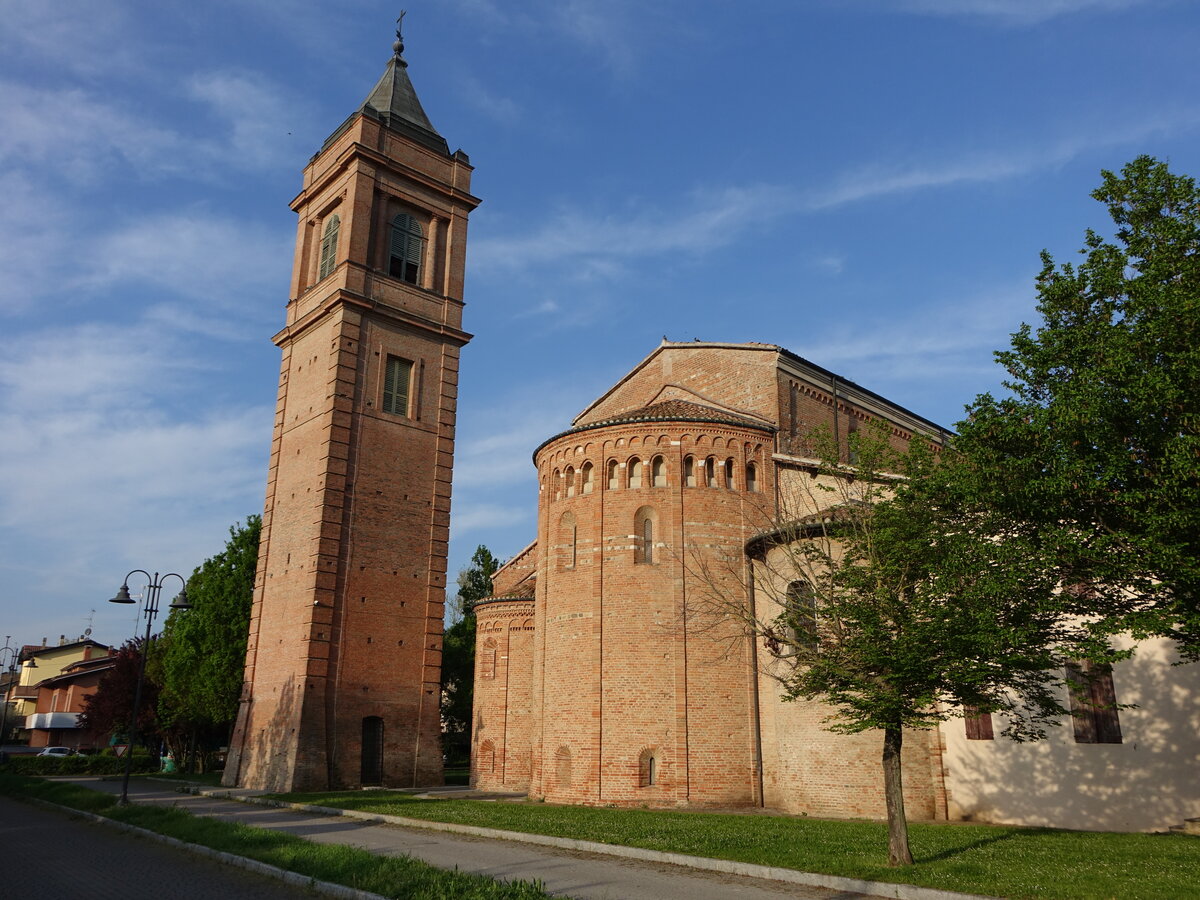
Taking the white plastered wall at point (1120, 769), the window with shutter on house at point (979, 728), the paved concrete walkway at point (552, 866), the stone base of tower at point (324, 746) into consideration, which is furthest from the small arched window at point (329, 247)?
the white plastered wall at point (1120, 769)

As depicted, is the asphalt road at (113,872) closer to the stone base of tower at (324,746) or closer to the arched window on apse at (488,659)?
the stone base of tower at (324,746)

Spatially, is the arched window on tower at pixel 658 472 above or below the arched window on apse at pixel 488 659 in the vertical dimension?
above

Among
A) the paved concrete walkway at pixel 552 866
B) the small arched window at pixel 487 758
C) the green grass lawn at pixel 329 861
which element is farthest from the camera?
the small arched window at pixel 487 758

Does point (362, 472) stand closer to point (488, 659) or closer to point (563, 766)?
point (488, 659)

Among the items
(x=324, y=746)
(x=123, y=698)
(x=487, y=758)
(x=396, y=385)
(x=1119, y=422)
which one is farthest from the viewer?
(x=123, y=698)

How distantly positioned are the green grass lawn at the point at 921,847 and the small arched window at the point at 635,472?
28.4 feet

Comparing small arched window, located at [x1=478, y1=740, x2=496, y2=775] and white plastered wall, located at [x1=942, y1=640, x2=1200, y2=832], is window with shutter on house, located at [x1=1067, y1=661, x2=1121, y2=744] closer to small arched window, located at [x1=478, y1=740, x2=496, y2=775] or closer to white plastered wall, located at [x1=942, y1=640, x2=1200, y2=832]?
white plastered wall, located at [x1=942, y1=640, x2=1200, y2=832]

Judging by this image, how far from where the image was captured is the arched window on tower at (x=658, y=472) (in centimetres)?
2434

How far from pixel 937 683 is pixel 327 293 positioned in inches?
1050

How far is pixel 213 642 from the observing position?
36375 millimetres

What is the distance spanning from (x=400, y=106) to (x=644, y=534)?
73.4ft

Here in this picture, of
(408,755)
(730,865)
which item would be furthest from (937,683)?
(408,755)

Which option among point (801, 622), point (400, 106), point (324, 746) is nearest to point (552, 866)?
point (801, 622)

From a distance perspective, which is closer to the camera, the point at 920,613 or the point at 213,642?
the point at 920,613
